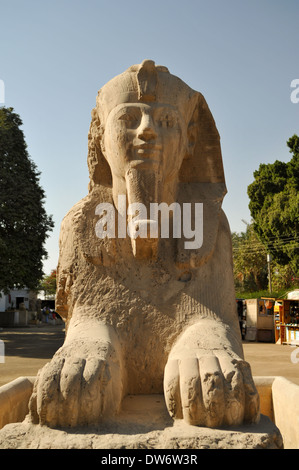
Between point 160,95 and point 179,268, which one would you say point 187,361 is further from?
point 160,95

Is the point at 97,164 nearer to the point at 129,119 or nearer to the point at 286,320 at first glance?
the point at 129,119

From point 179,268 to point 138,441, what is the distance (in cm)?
94

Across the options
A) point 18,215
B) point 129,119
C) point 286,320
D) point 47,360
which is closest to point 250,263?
point 286,320

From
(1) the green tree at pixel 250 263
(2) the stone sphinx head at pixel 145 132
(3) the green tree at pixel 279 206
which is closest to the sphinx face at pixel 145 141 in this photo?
(2) the stone sphinx head at pixel 145 132

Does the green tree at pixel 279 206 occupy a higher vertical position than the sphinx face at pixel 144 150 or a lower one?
higher

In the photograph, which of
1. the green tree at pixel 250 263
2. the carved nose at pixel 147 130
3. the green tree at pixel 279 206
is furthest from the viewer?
the green tree at pixel 250 263

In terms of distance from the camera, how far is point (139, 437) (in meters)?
1.52

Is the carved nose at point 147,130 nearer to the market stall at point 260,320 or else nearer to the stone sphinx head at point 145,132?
the stone sphinx head at point 145,132

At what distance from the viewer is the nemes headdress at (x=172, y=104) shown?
218 centimetres

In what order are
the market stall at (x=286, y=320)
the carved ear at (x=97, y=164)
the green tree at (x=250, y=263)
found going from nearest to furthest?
1. the carved ear at (x=97, y=164)
2. the market stall at (x=286, y=320)
3. the green tree at (x=250, y=263)

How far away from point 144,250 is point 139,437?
0.92 m

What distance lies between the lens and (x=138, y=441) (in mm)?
1494

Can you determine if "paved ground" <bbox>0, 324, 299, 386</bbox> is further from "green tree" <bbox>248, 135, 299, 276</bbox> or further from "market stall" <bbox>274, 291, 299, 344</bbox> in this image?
"green tree" <bbox>248, 135, 299, 276</bbox>

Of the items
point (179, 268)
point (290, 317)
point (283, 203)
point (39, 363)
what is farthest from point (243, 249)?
point (179, 268)
